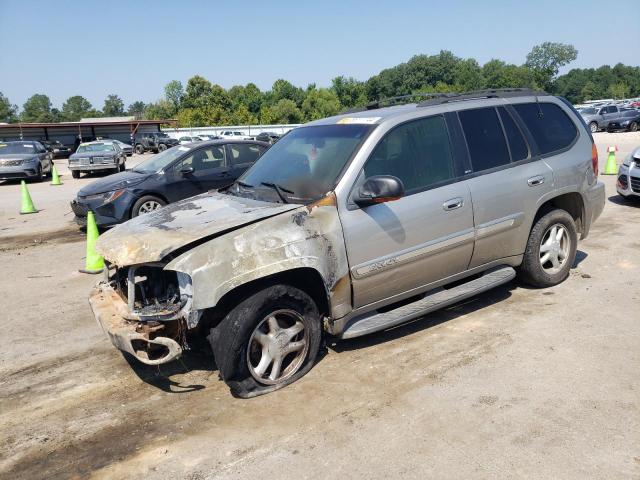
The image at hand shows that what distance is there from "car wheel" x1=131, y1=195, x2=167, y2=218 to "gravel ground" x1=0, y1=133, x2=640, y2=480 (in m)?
4.15

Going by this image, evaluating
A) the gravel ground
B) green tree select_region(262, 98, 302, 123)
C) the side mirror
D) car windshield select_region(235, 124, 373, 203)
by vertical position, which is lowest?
the gravel ground

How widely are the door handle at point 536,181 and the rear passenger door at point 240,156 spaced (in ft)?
19.8

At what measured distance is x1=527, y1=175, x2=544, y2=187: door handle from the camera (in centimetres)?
505

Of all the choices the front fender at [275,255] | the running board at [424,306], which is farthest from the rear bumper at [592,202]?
the front fender at [275,255]

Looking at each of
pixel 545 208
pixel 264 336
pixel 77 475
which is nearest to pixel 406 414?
pixel 264 336

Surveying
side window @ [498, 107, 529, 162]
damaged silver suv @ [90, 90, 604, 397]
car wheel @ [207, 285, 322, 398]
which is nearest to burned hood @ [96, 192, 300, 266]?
damaged silver suv @ [90, 90, 604, 397]

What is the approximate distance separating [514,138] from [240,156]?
20.4 ft

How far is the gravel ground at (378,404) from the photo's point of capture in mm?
3022

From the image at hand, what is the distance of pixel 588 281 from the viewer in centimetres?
580

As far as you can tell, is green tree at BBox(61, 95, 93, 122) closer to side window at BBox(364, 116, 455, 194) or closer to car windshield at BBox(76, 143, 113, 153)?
car windshield at BBox(76, 143, 113, 153)

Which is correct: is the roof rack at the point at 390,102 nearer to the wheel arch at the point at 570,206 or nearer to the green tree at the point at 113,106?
the wheel arch at the point at 570,206

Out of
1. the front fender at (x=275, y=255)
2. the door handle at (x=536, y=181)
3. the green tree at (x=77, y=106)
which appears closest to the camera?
the front fender at (x=275, y=255)

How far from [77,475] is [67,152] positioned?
133 ft

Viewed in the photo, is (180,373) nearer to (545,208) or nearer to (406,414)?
(406,414)
